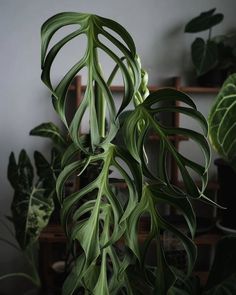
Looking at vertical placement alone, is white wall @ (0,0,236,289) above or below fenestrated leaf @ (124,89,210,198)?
above

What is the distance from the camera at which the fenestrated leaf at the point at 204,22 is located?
4.00 ft

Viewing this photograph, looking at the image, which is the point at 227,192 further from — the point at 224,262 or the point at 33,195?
the point at 33,195

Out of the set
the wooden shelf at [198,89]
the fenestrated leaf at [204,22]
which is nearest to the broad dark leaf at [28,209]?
the wooden shelf at [198,89]

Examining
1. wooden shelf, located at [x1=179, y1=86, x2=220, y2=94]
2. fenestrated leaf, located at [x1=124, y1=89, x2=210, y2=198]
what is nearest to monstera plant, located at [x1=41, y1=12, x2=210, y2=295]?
fenestrated leaf, located at [x1=124, y1=89, x2=210, y2=198]

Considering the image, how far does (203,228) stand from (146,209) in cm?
61

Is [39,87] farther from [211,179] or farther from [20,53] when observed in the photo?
[211,179]

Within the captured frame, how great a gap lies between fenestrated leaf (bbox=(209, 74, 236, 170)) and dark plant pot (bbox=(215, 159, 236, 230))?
0.96ft

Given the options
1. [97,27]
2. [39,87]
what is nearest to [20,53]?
[39,87]

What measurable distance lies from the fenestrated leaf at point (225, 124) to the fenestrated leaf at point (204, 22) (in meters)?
0.55

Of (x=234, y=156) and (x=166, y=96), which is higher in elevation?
(x=166, y=96)

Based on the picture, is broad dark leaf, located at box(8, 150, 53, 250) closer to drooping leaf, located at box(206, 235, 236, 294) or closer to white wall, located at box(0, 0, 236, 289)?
white wall, located at box(0, 0, 236, 289)

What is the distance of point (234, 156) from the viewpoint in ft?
2.43

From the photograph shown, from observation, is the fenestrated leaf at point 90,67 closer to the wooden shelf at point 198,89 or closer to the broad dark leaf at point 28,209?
the broad dark leaf at point 28,209

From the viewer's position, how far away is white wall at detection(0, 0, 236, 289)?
128 centimetres
